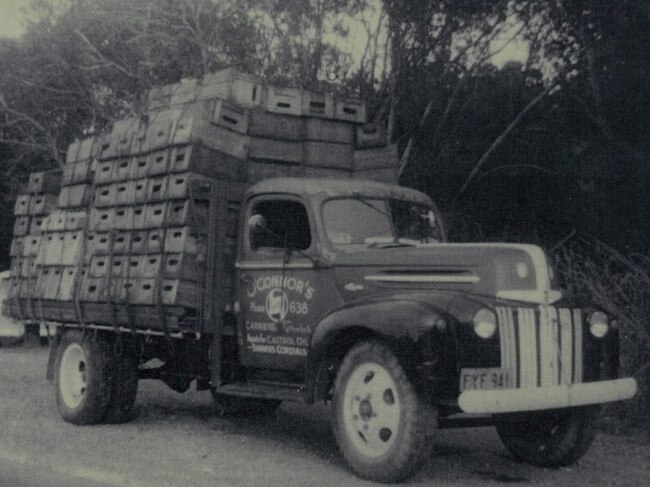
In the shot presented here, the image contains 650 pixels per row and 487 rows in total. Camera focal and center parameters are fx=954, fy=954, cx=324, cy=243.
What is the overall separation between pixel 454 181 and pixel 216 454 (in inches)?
446

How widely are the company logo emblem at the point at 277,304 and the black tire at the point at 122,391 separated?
2.05 meters

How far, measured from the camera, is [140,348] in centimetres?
931

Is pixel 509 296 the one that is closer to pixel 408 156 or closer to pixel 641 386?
pixel 641 386

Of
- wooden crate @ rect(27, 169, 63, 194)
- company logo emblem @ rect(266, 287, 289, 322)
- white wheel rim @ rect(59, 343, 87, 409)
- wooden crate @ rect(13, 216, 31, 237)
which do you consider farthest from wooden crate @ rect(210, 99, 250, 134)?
wooden crate @ rect(13, 216, 31, 237)

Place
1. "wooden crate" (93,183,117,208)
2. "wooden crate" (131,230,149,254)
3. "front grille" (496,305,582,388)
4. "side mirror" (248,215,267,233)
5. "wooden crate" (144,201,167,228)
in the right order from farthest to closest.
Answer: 1. "wooden crate" (93,183,117,208)
2. "wooden crate" (131,230,149,254)
3. "wooden crate" (144,201,167,228)
4. "side mirror" (248,215,267,233)
5. "front grille" (496,305,582,388)

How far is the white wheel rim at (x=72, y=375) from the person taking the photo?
30.8ft

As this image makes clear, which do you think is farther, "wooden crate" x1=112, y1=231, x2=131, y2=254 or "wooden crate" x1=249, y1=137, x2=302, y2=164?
"wooden crate" x1=112, y1=231, x2=131, y2=254

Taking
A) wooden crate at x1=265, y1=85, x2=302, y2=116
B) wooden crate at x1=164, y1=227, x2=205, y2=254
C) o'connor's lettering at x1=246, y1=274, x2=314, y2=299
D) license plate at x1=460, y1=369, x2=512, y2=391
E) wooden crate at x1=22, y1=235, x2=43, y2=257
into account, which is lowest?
license plate at x1=460, y1=369, x2=512, y2=391

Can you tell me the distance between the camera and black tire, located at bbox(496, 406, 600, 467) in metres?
7.22

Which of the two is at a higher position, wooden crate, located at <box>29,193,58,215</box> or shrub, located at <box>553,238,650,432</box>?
wooden crate, located at <box>29,193,58,215</box>

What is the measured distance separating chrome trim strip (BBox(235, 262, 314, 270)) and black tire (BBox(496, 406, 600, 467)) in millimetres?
1943

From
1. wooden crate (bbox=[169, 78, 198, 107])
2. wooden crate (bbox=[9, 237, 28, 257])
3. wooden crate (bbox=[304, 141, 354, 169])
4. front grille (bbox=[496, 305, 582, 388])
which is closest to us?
front grille (bbox=[496, 305, 582, 388])

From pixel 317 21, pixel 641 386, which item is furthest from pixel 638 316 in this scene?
pixel 317 21

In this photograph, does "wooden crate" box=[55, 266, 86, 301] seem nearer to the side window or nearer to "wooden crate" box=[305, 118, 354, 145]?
the side window
